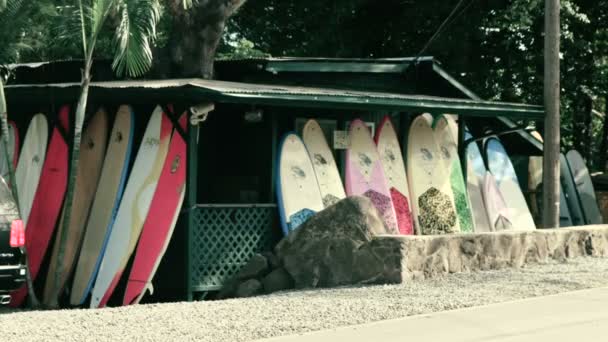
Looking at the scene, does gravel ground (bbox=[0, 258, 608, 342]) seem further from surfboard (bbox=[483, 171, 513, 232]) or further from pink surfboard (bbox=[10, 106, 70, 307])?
surfboard (bbox=[483, 171, 513, 232])

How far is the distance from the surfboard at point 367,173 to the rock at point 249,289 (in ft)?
10.3

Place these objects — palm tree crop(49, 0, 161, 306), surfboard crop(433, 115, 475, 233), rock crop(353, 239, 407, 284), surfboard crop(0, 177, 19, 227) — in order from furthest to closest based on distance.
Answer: surfboard crop(433, 115, 475, 233), palm tree crop(49, 0, 161, 306), rock crop(353, 239, 407, 284), surfboard crop(0, 177, 19, 227)

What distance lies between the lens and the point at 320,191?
1681 cm

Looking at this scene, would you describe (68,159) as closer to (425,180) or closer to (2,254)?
(2,254)

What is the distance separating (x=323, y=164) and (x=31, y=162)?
→ 13.5ft

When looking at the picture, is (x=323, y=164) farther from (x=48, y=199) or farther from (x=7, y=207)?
(x=7, y=207)

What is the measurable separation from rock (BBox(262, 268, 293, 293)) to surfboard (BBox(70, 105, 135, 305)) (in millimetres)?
2283

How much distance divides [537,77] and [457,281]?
13.9 metres

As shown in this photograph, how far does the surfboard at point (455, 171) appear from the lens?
1920 cm

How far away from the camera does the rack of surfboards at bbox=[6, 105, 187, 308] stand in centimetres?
1509

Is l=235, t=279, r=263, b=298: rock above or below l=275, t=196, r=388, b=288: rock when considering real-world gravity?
below

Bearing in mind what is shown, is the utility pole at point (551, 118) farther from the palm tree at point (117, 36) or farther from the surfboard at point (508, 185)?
the palm tree at point (117, 36)

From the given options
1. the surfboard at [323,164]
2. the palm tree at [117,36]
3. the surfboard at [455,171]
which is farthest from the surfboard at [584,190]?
the palm tree at [117,36]

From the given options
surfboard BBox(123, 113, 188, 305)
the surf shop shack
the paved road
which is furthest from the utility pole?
surfboard BBox(123, 113, 188, 305)
